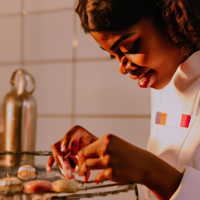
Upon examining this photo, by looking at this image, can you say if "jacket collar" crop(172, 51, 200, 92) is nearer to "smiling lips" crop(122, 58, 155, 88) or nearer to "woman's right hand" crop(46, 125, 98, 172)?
"smiling lips" crop(122, 58, 155, 88)

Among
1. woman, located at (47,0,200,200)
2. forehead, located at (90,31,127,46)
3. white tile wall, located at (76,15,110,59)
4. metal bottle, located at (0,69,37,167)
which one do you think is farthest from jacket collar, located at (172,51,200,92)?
metal bottle, located at (0,69,37,167)

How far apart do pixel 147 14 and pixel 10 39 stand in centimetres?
43

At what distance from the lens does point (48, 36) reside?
1.92ft

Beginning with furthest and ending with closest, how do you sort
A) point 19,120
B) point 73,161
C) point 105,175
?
1. point 19,120
2. point 73,161
3. point 105,175

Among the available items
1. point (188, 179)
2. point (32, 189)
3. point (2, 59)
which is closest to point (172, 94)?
point (188, 179)

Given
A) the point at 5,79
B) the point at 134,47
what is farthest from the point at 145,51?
the point at 5,79

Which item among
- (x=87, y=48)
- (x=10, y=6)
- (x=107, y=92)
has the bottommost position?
(x=107, y=92)

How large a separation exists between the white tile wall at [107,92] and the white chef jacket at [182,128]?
6cm

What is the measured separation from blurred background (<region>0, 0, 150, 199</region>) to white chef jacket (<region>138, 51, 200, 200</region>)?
0.27 feet

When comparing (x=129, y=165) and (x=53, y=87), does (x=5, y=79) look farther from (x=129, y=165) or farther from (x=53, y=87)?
(x=129, y=165)

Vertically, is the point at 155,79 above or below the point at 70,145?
above

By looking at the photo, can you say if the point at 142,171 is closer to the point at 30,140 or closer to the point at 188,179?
the point at 188,179

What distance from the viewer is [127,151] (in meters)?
0.31

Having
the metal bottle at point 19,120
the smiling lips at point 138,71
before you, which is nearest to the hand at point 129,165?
the smiling lips at point 138,71
